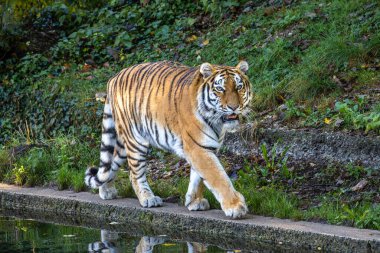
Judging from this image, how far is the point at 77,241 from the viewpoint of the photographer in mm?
7121

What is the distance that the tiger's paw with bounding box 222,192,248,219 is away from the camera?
711cm

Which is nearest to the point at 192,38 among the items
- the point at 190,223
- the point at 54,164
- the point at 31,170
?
the point at 54,164

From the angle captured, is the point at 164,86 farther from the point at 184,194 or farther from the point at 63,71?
the point at 63,71

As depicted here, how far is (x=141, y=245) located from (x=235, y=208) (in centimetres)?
86

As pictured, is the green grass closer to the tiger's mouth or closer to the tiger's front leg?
the tiger's front leg

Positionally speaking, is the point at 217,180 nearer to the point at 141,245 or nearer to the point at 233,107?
the point at 233,107

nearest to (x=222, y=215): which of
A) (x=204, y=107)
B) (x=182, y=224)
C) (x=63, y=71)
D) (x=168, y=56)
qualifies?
(x=182, y=224)

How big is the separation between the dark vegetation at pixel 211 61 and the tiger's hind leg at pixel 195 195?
308 mm

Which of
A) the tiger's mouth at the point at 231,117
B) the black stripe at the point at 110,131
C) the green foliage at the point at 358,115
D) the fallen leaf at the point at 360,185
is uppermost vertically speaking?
the tiger's mouth at the point at 231,117

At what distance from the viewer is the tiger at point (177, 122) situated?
7.39 meters

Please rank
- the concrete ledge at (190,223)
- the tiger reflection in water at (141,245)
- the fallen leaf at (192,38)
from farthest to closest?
the fallen leaf at (192,38) → the tiger reflection in water at (141,245) → the concrete ledge at (190,223)

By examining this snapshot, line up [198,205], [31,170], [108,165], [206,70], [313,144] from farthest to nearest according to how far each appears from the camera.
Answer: [31,170], [313,144], [108,165], [198,205], [206,70]

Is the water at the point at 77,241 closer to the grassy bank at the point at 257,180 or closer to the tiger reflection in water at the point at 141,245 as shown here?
the tiger reflection in water at the point at 141,245

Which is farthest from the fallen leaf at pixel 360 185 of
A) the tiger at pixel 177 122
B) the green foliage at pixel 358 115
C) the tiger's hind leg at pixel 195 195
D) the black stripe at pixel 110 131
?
the black stripe at pixel 110 131
